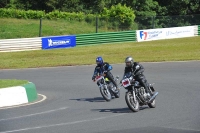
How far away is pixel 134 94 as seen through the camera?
13297 mm

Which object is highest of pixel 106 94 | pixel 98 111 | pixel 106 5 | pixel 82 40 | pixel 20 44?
pixel 106 5

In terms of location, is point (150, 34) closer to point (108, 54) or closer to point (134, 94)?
point (108, 54)

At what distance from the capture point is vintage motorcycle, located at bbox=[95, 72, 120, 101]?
51.7ft

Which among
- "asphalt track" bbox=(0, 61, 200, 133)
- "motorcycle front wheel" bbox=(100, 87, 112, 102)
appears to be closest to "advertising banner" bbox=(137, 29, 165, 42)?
"asphalt track" bbox=(0, 61, 200, 133)

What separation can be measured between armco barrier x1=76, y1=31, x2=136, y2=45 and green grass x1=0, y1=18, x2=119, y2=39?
→ 2269 millimetres

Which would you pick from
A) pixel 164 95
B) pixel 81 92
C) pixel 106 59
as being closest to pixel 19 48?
pixel 106 59

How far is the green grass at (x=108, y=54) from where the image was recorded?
29.4m

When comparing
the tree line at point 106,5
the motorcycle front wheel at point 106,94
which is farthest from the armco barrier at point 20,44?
the tree line at point 106,5

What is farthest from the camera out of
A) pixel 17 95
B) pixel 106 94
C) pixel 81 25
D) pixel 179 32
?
pixel 81 25

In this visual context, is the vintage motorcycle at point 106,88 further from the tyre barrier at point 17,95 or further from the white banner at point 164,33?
the white banner at point 164,33

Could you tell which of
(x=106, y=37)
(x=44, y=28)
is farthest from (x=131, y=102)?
(x=44, y=28)

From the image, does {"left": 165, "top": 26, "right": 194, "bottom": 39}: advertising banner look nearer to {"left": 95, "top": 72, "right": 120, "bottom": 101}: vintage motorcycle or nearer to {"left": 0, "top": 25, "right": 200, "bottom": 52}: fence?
{"left": 0, "top": 25, "right": 200, "bottom": 52}: fence

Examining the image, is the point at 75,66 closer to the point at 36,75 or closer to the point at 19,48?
the point at 36,75

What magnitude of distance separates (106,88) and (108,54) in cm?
1761
